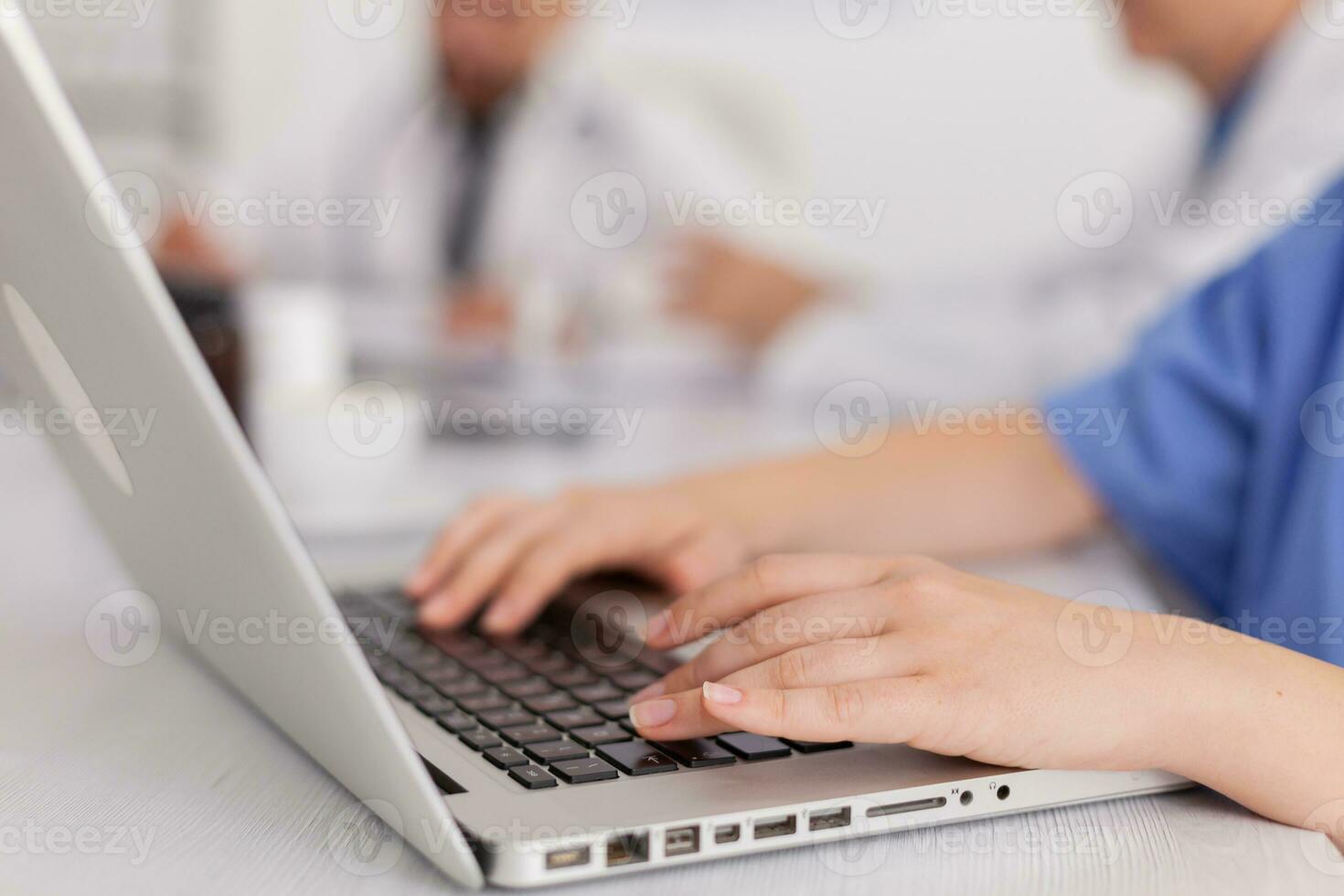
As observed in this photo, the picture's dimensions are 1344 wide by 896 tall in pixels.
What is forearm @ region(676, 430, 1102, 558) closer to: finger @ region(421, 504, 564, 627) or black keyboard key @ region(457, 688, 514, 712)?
finger @ region(421, 504, 564, 627)

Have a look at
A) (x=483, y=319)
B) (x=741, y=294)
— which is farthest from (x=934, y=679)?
(x=741, y=294)

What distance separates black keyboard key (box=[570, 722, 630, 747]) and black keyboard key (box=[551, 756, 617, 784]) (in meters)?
0.03

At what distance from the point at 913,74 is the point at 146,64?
1.38 metres

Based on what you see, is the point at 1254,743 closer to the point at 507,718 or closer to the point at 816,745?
the point at 816,745

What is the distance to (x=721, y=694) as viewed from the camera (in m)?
0.42

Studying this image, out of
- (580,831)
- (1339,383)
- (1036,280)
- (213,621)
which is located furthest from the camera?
(1036,280)

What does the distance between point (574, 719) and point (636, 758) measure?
55 mm

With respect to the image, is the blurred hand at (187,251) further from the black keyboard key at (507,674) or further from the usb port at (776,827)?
the usb port at (776,827)

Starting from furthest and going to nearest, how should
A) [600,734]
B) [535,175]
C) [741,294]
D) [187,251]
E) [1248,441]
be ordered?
[535,175], [741,294], [187,251], [1248,441], [600,734]

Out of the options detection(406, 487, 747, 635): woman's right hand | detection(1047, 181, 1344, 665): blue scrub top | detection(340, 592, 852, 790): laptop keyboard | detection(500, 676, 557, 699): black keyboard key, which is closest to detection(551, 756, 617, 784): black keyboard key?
detection(340, 592, 852, 790): laptop keyboard

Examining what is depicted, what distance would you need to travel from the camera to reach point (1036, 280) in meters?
2.02

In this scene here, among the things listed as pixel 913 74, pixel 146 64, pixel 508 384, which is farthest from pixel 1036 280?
pixel 146 64

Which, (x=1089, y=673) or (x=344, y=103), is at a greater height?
(x=1089, y=673)

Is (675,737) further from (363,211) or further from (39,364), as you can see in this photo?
(363,211)
